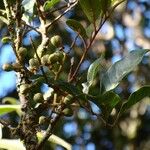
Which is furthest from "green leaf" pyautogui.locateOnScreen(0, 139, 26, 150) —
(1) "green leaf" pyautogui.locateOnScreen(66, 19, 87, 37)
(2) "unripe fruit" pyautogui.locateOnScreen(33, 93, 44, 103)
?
(1) "green leaf" pyautogui.locateOnScreen(66, 19, 87, 37)

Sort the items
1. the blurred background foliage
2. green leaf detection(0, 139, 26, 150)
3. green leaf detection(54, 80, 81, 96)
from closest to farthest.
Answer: green leaf detection(54, 80, 81, 96)
green leaf detection(0, 139, 26, 150)
the blurred background foliage

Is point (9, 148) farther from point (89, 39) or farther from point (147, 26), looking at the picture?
point (147, 26)

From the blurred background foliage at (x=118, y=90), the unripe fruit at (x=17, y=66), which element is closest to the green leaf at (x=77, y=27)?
the unripe fruit at (x=17, y=66)

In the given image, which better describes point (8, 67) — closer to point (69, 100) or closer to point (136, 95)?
point (69, 100)

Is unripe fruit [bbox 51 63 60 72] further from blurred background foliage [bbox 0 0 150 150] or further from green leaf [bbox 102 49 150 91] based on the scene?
blurred background foliage [bbox 0 0 150 150]

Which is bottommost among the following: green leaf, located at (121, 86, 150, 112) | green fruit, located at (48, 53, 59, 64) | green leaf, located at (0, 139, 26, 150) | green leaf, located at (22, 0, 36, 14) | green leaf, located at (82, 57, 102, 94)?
green leaf, located at (0, 139, 26, 150)

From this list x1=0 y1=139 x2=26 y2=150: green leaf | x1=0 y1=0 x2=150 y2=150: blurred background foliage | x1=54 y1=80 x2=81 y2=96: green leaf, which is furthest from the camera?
x1=0 y1=0 x2=150 y2=150: blurred background foliage

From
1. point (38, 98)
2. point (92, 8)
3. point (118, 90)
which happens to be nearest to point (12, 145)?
point (38, 98)
